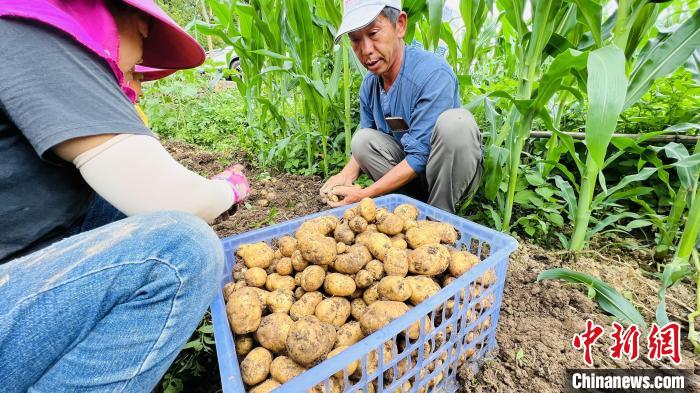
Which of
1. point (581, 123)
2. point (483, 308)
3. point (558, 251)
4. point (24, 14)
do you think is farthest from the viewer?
point (581, 123)

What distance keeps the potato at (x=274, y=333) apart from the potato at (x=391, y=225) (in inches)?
18.7

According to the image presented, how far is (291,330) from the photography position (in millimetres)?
846

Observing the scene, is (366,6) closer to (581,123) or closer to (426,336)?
(426,336)

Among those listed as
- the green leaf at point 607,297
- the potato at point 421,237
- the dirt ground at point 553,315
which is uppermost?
the potato at point 421,237

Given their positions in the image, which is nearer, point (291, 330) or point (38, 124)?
point (38, 124)

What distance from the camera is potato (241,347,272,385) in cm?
82

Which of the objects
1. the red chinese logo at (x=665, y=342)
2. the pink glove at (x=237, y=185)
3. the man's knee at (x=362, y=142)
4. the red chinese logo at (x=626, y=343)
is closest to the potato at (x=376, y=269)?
the pink glove at (x=237, y=185)

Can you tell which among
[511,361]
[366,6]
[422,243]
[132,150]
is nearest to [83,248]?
[132,150]

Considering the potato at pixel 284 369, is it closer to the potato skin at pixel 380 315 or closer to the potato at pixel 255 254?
the potato skin at pixel 380 315

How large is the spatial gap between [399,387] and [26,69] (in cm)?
99

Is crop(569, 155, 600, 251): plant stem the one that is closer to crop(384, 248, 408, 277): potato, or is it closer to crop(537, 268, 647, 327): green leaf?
crop(537, 268, 647, 327): green leaf

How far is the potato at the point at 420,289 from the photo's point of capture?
945 millimetres

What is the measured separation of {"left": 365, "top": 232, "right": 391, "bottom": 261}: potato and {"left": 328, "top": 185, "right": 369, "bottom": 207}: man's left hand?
538 millimetres

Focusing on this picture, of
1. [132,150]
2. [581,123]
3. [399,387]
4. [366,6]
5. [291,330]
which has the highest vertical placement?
[366,6]
